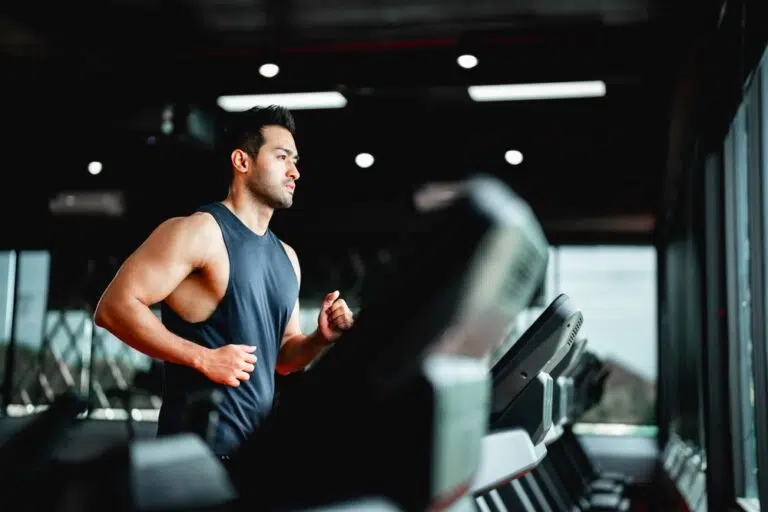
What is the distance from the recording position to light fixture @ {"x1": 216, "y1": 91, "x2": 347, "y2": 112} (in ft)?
22.8

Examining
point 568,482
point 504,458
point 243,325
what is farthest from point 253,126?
point 568,482

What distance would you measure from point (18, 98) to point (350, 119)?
2.69m

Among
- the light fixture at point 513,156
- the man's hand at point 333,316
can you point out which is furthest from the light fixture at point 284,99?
the man's hand at point 333,316

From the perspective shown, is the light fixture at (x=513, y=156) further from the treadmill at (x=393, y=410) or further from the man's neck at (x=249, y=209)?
the treadmill at (x=393, y=410)

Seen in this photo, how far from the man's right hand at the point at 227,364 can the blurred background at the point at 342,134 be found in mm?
3513

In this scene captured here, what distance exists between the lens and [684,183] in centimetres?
647

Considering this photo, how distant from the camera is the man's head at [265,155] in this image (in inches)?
77.0

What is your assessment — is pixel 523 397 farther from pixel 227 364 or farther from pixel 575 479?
pixel 575 479

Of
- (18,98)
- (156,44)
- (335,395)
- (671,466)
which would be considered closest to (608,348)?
(671,466)

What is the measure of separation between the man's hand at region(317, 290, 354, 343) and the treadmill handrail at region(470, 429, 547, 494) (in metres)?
0.35

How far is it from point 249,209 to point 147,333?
35 centimetres

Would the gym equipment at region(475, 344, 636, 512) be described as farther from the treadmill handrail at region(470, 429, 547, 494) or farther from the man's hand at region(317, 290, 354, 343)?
the treadmill handrail at region(470, 429, 547, 494)

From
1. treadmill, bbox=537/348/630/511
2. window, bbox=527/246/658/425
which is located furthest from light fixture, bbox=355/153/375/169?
treadmill, bbox=537/348/630/511

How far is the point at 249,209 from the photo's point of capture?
6.38 feet
